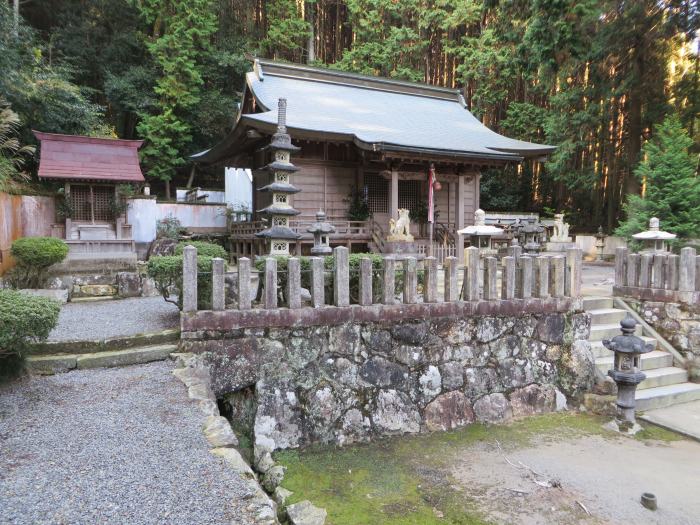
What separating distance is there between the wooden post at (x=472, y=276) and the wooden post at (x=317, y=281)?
208 centimetres

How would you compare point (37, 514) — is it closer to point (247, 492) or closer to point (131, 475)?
point (131, 475)

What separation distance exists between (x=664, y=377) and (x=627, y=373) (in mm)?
1579

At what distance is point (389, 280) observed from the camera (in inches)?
220

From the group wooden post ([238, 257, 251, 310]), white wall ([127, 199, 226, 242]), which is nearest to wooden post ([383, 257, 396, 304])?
wooden post ([238, 257, 251, 310])

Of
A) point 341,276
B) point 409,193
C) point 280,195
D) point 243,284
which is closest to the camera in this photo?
point 243,284

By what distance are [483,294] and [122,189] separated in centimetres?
1144

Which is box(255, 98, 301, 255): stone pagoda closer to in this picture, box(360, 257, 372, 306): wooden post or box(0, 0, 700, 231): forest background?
box(360, 257, 372, 306): wooden post

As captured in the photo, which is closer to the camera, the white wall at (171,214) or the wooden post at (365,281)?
the wooden post at (365,281)

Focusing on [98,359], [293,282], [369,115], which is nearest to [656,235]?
[293,282]

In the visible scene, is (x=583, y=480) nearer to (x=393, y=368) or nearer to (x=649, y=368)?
(x=393, y=368)

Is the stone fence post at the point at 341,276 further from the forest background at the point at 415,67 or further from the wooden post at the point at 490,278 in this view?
the forest background at the point at 415,67

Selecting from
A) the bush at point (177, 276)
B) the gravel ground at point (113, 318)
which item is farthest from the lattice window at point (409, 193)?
the bush at point (177, 276)

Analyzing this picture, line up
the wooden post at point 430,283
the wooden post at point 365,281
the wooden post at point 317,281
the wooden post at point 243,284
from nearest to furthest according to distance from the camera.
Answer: the wooden post at point 243,284 < the wooden post at point 317,281 < the wooden post at point 365,281 < the wooden post at point 430,283

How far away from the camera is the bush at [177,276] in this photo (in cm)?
509
